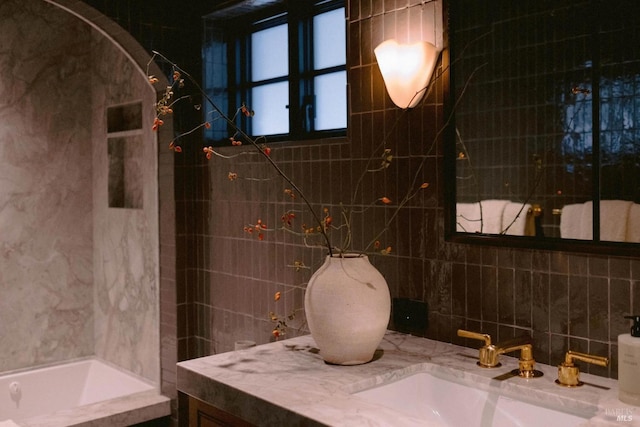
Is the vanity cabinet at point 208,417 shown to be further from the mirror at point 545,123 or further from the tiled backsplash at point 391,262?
the mirror at point 545,123

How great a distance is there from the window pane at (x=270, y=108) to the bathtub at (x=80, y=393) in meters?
1.31

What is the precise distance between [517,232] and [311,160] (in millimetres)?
898

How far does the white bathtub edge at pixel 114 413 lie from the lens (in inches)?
107

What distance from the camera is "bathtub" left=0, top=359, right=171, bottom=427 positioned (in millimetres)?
2949

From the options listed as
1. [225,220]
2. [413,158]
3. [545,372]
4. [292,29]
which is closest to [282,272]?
[225,220]

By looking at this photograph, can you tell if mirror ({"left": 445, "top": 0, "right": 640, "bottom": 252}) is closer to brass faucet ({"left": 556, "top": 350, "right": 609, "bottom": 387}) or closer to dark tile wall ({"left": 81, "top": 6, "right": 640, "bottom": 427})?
dark tile wall ({"left": 81, "top": 6, "right": 640, "bottom": 427})

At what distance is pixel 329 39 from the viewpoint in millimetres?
2660

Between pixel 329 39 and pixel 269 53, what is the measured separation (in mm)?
368

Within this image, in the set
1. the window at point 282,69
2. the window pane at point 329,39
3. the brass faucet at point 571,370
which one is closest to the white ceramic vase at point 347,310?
the brass faucet at point 571,370

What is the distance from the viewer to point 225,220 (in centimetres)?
287

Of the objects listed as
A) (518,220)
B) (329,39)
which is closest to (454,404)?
(518,220)

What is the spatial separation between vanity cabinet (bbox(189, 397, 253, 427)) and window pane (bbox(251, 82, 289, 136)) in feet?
4.51

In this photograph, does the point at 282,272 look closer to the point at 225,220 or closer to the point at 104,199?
the point at 225,220

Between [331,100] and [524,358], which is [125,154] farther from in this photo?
[524,358]
